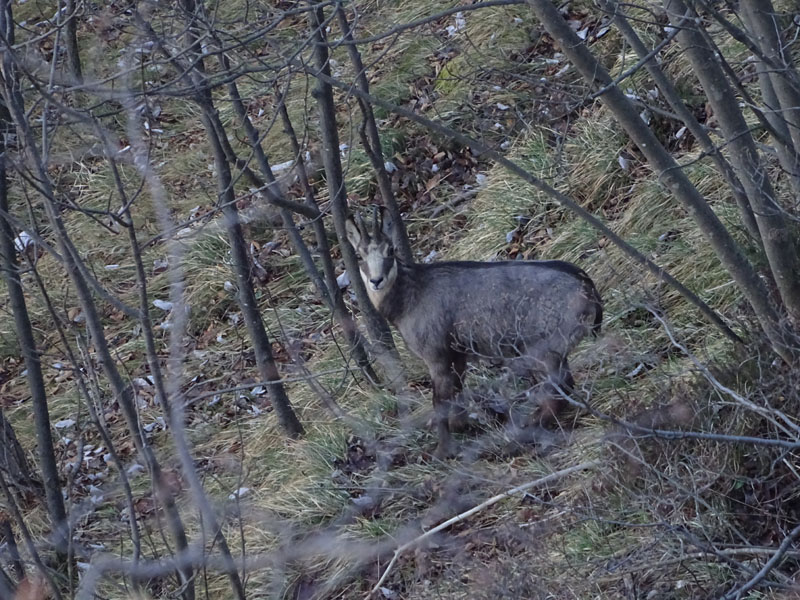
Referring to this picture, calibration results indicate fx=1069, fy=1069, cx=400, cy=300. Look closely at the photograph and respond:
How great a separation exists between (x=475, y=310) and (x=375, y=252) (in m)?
0.71

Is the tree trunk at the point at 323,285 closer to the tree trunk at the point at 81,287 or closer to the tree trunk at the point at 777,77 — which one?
the tree trunk at the point at 81,287

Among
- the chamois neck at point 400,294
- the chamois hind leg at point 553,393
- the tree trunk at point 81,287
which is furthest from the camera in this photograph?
the chamois neck at point 400,294

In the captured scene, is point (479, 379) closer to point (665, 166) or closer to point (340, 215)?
point (340, 215)

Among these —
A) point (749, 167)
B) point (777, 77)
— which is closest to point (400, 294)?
point (749, 167)

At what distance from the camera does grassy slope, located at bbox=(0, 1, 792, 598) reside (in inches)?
205

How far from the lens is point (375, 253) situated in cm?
651

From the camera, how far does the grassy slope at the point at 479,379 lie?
5.21 metres

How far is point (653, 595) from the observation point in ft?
16.3

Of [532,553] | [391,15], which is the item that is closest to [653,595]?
[532,553]

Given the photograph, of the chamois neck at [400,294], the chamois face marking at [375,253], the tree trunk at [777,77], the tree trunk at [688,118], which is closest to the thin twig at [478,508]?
the chamois neck at [400,294]

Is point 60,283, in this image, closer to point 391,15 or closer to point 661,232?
point 391,15

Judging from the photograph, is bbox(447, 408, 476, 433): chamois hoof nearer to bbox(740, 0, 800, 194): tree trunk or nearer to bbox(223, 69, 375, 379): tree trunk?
bbox(223, 69, 375, 379): tree trunk

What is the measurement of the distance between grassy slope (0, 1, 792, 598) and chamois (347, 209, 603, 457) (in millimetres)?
283

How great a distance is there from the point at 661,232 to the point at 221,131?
10.6ft
